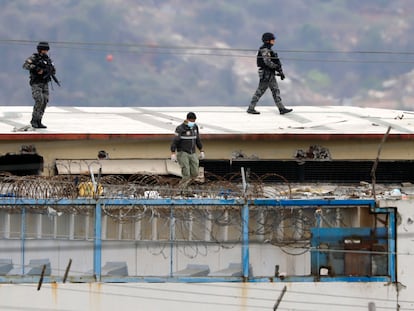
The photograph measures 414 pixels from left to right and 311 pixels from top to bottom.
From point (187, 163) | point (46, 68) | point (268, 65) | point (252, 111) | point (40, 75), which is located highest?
point (268, 65)

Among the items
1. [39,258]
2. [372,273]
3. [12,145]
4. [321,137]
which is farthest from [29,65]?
[372,273]

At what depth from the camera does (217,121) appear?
92.7 ft

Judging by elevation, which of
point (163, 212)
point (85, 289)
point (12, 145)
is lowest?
point (85, 289)

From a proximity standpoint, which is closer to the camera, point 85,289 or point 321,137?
point 85,289

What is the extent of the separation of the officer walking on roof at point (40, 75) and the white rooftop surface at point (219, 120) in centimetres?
52

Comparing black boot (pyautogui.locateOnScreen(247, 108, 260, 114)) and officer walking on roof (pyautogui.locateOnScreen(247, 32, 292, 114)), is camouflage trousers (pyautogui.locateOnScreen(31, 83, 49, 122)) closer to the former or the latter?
officer walking on roof (pyautogui.locateOnScreen(247, 32, 292, 114))

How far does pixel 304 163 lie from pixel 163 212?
265 inches

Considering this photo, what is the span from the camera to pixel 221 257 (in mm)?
Answer: 20578

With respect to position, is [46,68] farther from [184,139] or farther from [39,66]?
[184,139]

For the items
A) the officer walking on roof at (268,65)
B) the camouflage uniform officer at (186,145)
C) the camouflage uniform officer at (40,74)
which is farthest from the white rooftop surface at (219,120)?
the camouflage uniform officer at (186,145)

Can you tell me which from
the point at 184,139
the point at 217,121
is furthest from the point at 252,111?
the point at 184,139

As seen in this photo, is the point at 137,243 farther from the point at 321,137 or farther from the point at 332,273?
the point at 321,137

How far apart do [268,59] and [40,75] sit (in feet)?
19.7

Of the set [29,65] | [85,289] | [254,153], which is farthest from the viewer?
[254,153]
